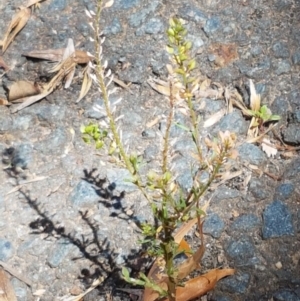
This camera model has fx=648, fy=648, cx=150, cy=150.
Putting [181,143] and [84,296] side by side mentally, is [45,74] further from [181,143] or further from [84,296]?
[84,296]

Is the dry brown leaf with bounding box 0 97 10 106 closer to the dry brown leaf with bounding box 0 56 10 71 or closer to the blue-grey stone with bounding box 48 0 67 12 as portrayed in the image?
the dry brown leaf with bounding box 0 56 10 71

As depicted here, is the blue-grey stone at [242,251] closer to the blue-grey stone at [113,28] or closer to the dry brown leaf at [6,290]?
the dry brown leaf at [6,290]

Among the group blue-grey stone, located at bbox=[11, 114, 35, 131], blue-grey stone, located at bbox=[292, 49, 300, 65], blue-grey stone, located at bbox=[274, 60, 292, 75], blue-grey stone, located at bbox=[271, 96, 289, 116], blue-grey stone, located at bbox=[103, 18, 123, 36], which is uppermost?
blue-grey stone, located at bbox=[292, 49, 300, 65]

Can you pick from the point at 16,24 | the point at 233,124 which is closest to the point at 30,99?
the point at 16,24

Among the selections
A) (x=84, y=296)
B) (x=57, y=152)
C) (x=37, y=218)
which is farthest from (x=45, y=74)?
(x=84, y=296)

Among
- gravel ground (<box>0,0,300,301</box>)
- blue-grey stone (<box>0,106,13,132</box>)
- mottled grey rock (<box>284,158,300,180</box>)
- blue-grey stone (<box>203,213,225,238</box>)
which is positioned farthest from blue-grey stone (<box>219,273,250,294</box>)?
blue-grey stone (<box>0,106,13,132</box>)

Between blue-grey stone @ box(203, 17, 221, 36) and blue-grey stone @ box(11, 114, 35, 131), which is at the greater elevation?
blue-grey stone @ box(203, 17, 221, 36)

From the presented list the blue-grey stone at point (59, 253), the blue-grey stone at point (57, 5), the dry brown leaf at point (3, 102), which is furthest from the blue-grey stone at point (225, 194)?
the blue-grey stone at point (57, 5)
